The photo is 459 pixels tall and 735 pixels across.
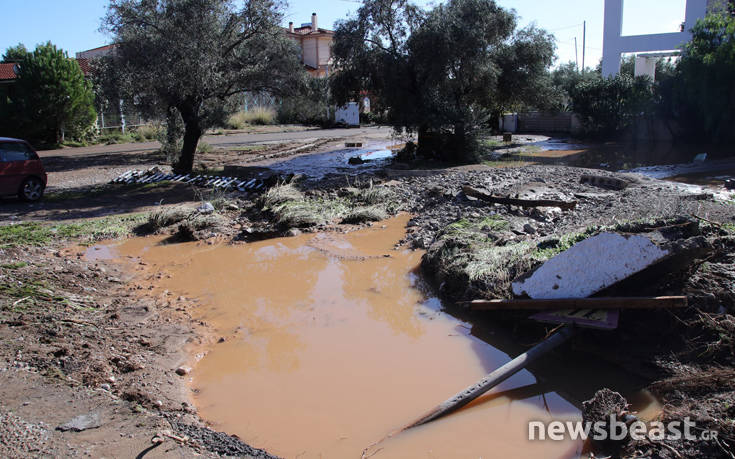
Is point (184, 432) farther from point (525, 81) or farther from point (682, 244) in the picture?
point (525, 81)

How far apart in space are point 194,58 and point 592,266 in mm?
10955

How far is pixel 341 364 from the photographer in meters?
5.82

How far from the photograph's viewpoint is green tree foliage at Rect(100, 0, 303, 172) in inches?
521

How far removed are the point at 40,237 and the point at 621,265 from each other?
378 inches

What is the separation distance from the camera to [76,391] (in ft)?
14.8

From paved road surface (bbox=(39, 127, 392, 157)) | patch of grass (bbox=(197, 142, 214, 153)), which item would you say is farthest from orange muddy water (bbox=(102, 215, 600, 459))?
paved road surface (bbox=(39, 127, 392, 157))

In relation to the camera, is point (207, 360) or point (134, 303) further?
point (134, 303)

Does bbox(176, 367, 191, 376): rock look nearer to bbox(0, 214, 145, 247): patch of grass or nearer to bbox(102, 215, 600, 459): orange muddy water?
bbox(102, 215, 600, 459): orange muddy water

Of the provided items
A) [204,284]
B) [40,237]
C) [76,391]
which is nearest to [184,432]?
[76,391]

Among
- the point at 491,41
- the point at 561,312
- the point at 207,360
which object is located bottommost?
the point at 207,360

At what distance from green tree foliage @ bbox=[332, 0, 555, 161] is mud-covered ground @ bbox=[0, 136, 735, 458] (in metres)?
5.85

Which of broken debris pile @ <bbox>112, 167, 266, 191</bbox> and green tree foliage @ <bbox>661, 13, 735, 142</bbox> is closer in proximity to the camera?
broken debris pile @ <bbox>112, 167, 266, 191</bbox>

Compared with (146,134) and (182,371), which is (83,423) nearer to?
(182,371)

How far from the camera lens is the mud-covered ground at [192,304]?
4.05 metres
